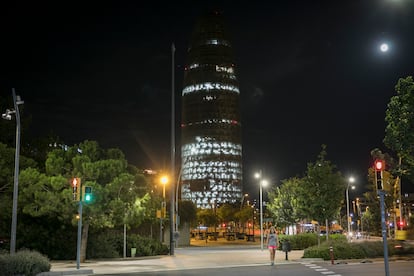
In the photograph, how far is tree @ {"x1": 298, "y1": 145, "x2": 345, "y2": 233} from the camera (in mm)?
34781

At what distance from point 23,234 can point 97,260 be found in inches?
174

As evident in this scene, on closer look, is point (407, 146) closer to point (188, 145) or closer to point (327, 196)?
point (327, 196)

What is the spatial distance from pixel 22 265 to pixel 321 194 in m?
21.2

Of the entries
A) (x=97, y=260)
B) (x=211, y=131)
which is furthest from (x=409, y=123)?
(x=211, y=131)

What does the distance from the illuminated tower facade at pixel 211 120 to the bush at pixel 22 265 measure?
5883 inches

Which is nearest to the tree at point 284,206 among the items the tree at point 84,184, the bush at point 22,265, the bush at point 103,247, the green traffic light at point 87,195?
the bush at point 103,247

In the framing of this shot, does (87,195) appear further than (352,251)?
No

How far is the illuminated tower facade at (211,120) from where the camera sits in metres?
171

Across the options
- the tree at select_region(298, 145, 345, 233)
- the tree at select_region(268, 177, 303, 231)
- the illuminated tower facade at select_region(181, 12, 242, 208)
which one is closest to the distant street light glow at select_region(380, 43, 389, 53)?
the tree at select_region(298, 145, 345, 233)

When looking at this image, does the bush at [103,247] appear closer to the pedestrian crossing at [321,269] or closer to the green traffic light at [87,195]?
the green traffic light at [87,195]

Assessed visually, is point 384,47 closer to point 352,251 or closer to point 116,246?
point 352,251

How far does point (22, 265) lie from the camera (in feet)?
65.1

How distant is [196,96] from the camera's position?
172m

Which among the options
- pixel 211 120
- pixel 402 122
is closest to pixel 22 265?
pixel 402 122
